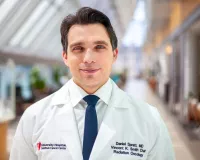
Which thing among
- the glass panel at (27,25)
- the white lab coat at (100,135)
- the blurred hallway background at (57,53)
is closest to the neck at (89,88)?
the white lab coat at (100,135)

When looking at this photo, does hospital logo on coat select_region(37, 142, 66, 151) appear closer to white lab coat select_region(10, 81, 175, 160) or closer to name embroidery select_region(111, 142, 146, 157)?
white lab coat select_region(10, 81, 175, 160)

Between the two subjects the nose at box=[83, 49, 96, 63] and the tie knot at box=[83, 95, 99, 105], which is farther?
the tie knot at box=[83, 95, 99, 105]

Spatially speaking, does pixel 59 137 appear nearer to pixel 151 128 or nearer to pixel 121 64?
pixel 151 128

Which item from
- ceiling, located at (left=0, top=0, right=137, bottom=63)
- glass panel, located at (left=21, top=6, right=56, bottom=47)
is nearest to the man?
ceiling, located at (left=0, top=0, right=137, bottom=63)

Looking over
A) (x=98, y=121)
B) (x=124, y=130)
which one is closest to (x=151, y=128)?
(x=124, y=130)

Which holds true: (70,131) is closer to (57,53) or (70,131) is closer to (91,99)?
(91,99)

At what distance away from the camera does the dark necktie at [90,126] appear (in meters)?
1.28

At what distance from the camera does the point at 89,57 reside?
3.97 ft

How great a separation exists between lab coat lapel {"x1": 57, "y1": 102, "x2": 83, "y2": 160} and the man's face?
17 centimetres

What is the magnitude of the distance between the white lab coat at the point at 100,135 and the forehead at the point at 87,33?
298 mm

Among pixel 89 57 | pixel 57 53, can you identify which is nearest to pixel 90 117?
pixel 89 57

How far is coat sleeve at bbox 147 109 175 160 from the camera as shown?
1324 mm

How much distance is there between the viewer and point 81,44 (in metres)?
1.24

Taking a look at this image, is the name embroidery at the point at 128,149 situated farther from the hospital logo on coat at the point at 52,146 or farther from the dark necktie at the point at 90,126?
the hospital logo on coat at the point at 52,146
